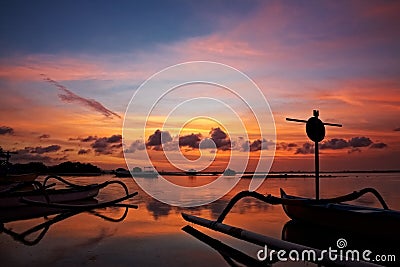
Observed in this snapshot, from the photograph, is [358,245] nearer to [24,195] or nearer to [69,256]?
[69,256]

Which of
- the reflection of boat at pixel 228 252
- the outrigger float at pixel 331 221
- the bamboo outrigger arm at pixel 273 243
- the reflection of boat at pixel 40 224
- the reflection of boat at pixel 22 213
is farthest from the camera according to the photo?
the reflection of boat at pixel 22 213

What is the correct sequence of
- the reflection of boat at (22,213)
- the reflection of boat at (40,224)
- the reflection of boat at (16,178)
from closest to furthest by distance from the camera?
the reflection of boat at (40,224) → the reflection of boat at (22,213) → the reflection of boat at (16,178)

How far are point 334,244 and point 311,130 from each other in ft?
16.1

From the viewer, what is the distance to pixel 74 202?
59.1ft

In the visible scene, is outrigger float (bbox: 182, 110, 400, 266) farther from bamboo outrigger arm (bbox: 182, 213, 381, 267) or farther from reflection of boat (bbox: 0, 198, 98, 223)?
reflection of boat (bbox: 0, 198, 98, 223)

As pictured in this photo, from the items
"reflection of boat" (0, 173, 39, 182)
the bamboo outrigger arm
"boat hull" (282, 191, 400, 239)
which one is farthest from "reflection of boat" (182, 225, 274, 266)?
"reflection of boat" (0, 173, 39, 182)

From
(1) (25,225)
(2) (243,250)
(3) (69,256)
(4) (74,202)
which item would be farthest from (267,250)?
(4) (74,202)

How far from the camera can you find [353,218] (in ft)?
28.7

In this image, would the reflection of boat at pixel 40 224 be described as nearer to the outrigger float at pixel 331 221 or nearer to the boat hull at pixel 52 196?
the boat hull at pixel 52 196

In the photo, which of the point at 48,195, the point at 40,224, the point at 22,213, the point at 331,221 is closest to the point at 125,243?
the point at 40,224

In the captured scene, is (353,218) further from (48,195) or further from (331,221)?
(48,195)

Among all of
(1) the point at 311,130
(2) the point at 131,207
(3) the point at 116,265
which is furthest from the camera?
(2) the point at 131,207

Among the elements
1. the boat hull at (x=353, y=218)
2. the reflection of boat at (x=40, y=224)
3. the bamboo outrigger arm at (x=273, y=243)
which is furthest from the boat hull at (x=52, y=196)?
the boat hull at (x=353, y=218)

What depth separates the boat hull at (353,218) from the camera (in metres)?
7.86
